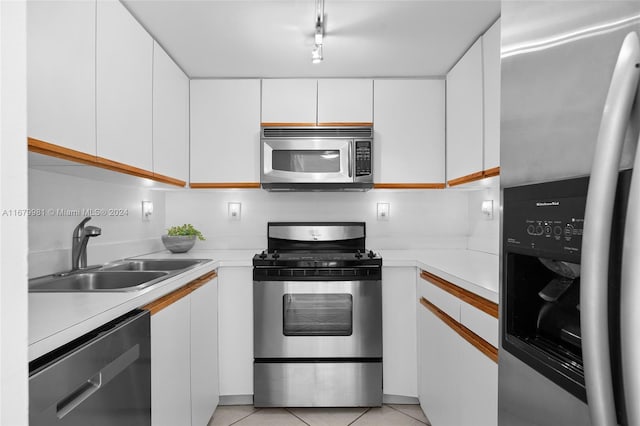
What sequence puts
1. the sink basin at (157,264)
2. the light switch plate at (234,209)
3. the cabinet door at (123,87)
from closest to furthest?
the cabinet door at (123,87) < the sink basin at (157,264) < the light switch plate at (234,209)

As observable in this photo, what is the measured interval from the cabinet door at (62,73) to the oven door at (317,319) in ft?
4.25

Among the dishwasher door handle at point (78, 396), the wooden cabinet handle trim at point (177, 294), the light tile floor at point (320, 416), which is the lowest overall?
the light tile floor at point (320, 416)

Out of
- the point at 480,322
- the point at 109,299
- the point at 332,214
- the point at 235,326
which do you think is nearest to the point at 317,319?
the point at 235,326

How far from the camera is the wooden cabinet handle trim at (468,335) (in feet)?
4.26

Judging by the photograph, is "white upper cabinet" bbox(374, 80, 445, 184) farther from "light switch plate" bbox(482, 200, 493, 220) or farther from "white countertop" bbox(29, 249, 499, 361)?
"white countertop" bbox(29, 249, 499, 361)

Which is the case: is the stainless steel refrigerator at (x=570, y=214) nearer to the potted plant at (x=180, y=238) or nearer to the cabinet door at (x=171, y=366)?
the cabinet door at (x=171, y=366)

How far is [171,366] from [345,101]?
1.92 metres

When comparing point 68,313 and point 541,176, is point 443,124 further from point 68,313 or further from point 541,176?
point 68,313

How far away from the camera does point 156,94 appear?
81.5 inches

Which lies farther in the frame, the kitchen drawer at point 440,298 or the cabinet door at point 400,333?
the cabinet door at point 400,333

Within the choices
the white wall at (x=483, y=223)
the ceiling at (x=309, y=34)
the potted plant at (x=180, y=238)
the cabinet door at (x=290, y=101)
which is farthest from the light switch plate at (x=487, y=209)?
the potted plant at (x=180, y=238)
